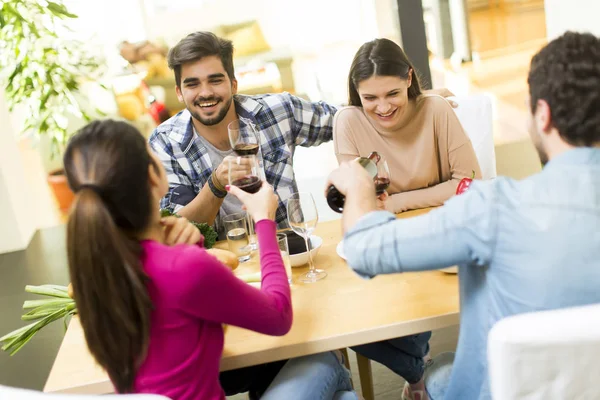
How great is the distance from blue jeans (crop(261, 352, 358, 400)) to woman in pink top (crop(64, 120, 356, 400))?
0.20 m

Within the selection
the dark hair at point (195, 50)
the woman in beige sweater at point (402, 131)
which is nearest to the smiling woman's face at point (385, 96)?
the woman in beige sweater at point (402, 131)

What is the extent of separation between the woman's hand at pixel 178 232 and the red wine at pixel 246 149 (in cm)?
53

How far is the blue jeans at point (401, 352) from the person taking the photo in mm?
1811

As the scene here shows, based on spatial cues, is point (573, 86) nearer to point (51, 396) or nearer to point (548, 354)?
point (548, 354)

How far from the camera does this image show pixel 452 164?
212cm

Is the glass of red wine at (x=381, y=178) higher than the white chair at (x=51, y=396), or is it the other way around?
the glass of red wine at (x=381, y=178)

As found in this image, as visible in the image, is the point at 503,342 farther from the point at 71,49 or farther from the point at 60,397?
the point at 71,49

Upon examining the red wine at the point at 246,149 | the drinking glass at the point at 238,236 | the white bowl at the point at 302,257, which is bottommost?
the white bowl at the point at 302,257

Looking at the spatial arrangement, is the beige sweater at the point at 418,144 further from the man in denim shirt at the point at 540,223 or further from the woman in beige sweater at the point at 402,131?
the man in denim shirt at the point at 540,223

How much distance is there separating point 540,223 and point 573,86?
225 mm

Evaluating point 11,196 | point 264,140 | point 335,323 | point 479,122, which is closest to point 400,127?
point 479,122

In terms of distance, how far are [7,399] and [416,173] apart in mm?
1460

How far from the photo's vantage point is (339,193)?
146cm

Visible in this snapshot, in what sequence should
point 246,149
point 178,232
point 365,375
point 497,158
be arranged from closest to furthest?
point 178,232
point 246,149
point 365,375
point 497,158
